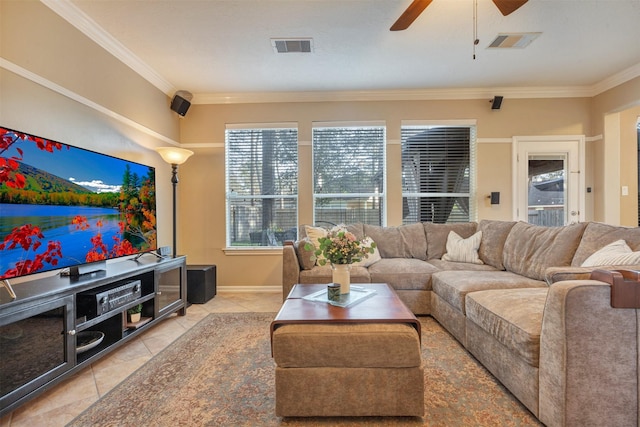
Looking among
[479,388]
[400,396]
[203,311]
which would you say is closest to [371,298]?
[400,396]

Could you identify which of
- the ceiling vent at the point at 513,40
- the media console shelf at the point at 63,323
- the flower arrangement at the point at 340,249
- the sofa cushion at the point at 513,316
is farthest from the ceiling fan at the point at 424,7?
the media console shelf at the point at 63,323

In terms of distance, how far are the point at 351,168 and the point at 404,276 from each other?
174 cm

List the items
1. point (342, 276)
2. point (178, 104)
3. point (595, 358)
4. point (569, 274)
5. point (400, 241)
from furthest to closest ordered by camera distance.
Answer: point (178, 104) < point (400, 241) < point (342, 276) < point (569, 274) < point (595, 358)

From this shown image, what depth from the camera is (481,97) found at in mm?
3973

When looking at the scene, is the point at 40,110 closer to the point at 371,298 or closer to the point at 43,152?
the point at 43,152

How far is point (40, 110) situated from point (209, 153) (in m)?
2.08

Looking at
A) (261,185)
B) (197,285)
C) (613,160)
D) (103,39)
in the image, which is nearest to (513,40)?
(613,160)

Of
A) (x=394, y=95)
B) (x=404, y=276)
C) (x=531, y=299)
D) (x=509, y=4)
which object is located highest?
(x=394, y=95)

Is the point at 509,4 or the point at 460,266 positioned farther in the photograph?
the point at 460,266

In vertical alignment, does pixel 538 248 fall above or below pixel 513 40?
below

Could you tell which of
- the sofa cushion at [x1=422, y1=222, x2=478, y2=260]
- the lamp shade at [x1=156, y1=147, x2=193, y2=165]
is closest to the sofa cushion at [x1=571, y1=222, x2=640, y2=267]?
the sofa cushion at [x1=422, y1=222, x2=478, y2=260]

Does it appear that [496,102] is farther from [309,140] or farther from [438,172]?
[309,140]

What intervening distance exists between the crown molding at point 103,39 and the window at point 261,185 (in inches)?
41.7

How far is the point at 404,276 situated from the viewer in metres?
2.98
